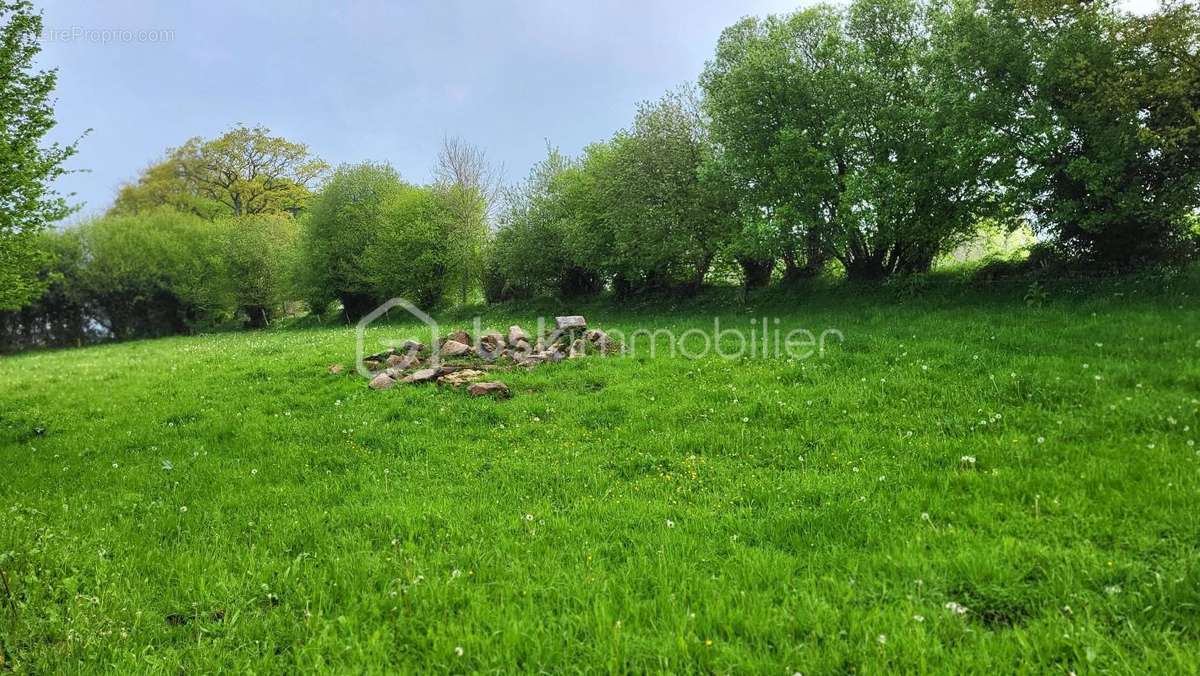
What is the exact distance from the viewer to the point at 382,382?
12398 millimetres

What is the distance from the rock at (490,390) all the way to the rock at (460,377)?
0.79 m

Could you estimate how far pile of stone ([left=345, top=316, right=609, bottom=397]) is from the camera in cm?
1255

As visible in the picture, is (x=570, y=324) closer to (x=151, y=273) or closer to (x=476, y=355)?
(x=476, y=355)

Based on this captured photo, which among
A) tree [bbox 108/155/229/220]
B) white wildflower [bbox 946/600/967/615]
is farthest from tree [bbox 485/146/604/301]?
tree [bbox 108/155/229/220]

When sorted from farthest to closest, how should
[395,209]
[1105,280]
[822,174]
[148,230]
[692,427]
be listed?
1. [148,230]
2. [395,209]
3. [822,174]
4. [1105,280]
5. [692,427]

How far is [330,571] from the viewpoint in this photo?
16.0ft

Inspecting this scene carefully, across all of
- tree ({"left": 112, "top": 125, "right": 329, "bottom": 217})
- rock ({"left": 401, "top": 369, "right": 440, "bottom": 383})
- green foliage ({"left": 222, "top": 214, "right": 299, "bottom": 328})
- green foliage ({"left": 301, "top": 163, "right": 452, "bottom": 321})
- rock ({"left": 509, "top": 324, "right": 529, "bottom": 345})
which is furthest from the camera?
tree ({"left": 112, "top": 125, "right": 329, "bottom": 217})

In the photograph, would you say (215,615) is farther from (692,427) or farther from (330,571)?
(692,427)

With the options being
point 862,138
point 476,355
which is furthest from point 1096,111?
point 476,355

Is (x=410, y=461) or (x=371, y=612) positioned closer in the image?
(x=371, y=612)

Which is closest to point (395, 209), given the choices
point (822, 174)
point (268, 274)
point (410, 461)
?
point (268, 274)

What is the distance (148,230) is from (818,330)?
52.6 meters

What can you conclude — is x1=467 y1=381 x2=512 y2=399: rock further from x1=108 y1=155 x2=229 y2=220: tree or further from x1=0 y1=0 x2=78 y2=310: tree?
x1=108 y1=155 x2=229 y2=220: tree

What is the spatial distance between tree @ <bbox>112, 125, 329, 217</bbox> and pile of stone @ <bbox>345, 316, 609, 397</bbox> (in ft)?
168
